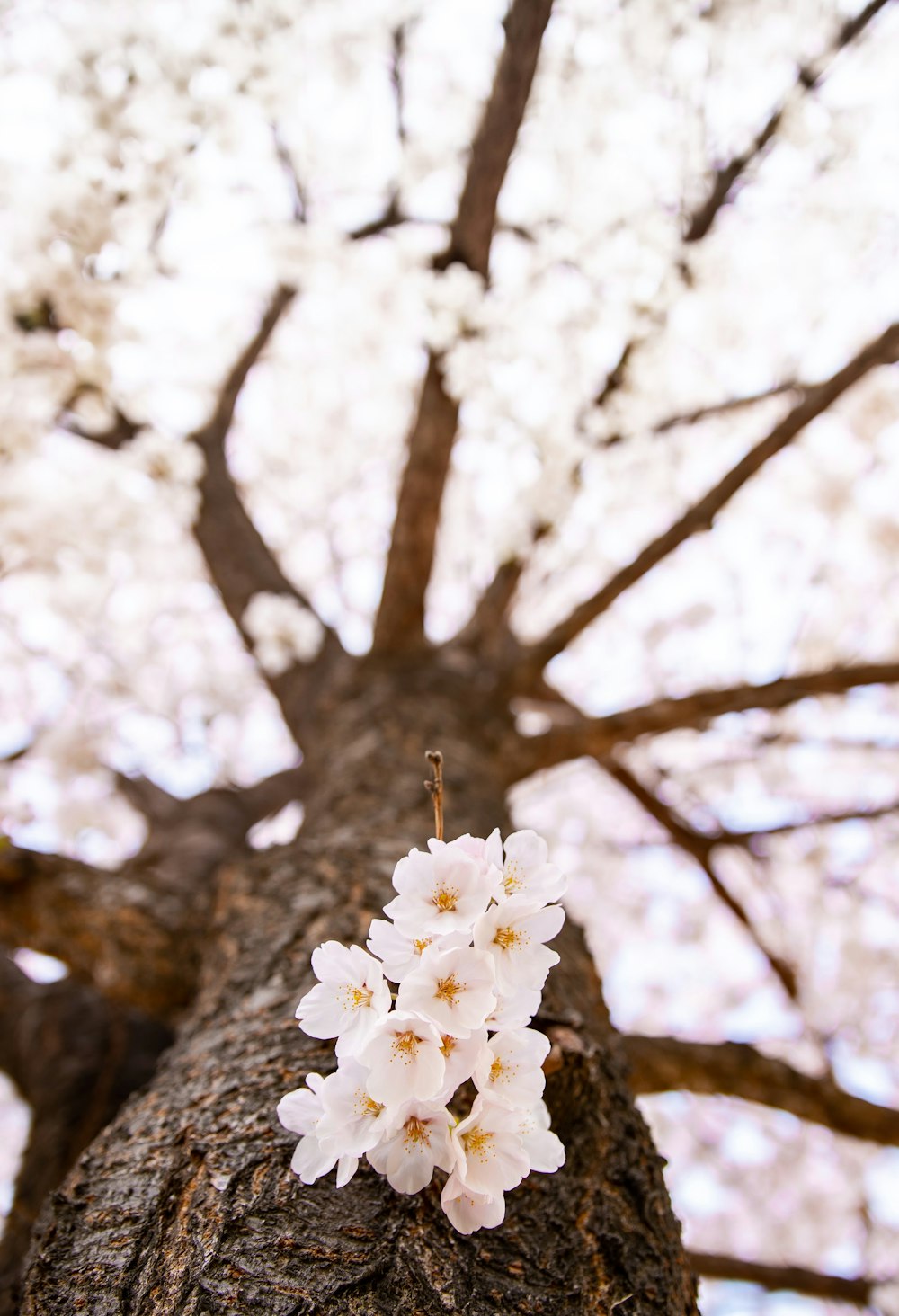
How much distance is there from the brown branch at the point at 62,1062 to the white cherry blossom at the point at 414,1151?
4.96 feet

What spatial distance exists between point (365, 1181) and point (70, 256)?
2.66 metres

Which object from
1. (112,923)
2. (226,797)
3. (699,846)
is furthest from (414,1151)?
(226,797)

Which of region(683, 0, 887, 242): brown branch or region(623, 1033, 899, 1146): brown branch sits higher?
region(683, 0, 887, 242): brown branch

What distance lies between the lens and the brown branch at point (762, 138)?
2629mm

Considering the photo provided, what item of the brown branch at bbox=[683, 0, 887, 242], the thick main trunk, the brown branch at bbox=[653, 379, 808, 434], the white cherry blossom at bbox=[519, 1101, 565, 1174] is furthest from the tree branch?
the white cherry blossom at bbox=[519, 1101, 565, 1174]

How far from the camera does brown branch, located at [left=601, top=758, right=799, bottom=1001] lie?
342 centimetres

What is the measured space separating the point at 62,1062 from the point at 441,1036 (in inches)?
84.3

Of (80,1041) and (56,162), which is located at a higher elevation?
(56,162)

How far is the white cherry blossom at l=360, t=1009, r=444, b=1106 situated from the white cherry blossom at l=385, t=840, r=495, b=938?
8cm

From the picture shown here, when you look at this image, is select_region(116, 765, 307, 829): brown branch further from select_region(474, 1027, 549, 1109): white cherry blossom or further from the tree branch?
select_region(474, 1027, 549, 1109): white cherry blossom

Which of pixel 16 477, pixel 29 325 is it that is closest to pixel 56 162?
pixel 29 325

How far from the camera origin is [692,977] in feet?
20.6

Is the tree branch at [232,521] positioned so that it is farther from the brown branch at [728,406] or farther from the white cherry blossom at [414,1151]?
the white cherry blossom at [414,1151]

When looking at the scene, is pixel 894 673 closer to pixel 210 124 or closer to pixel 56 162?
pixel 210 124
